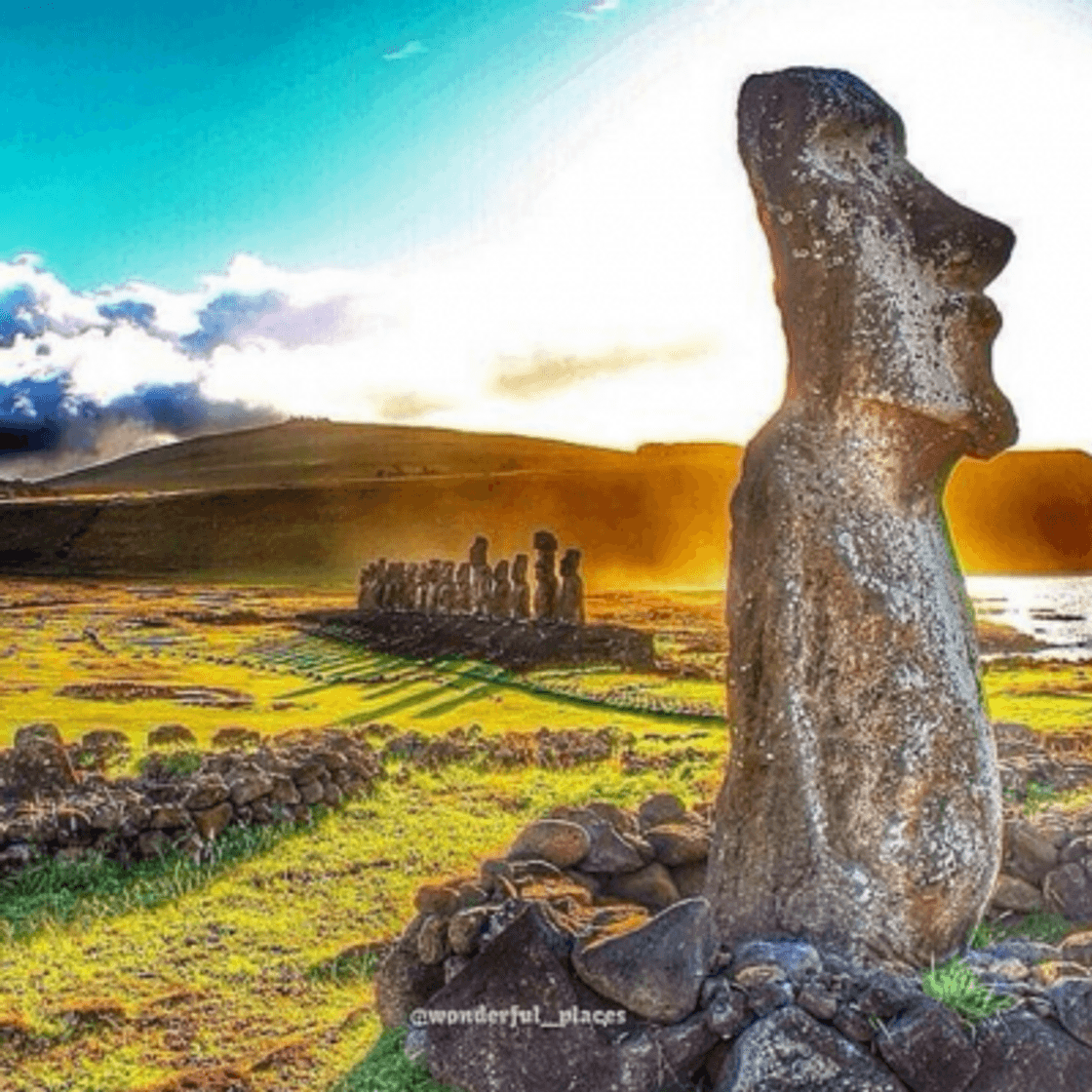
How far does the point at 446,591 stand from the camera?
42.0m

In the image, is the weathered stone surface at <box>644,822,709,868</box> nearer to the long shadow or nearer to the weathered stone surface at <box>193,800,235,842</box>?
the weathered stone surface at <box>193,800,235,842</box>

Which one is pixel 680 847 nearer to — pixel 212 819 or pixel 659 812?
pixel 659 812

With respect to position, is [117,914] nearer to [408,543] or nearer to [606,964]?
[606,964]

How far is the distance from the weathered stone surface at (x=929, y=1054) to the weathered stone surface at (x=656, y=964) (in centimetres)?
86

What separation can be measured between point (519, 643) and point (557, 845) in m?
24.9

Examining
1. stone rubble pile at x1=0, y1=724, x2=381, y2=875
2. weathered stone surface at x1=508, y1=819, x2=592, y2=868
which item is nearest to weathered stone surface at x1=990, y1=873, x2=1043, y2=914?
weathered stone surface at x1=508, y1=819, x2=592, y2=868

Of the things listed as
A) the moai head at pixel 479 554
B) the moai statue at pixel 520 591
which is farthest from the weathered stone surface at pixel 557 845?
the moai head at pixel 479 554

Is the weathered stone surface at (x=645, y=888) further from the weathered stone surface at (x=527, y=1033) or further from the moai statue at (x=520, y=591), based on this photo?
the moai statue at (x=520, y=591)

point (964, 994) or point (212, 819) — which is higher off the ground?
point (964, 994)

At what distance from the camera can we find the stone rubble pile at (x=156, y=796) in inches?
473

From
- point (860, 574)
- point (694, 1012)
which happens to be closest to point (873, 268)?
point (860, 574)

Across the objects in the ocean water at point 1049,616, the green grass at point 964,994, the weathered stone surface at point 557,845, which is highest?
the weathered stone surface at point 557,845

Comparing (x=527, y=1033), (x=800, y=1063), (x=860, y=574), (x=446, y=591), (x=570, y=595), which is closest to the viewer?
(x=800, y=1063)

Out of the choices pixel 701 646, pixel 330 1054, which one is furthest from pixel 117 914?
pixel 701 646
